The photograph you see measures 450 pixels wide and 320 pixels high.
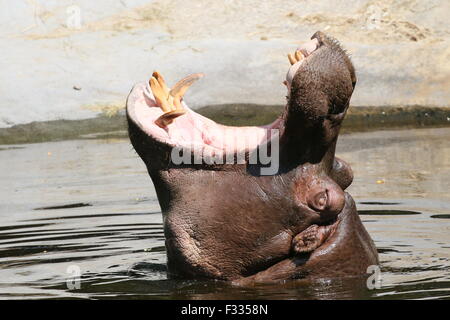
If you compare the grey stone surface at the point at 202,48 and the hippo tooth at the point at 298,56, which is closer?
the hippo tooth at the point at 298,56

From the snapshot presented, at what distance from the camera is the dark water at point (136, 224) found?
535 centimetres

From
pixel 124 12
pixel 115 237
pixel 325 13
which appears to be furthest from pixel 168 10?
pixel 115 237

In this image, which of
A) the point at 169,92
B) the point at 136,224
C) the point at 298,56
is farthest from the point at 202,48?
the point at 298,56

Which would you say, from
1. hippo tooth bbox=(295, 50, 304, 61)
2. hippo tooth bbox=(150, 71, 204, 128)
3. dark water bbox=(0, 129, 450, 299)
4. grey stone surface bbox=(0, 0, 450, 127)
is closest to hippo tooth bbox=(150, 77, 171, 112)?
hippo tooth bbox=(150, 71, 204, 128)

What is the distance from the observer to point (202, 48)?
14.9 meters

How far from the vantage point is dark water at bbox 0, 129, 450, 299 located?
5352 mm

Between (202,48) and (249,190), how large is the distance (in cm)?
992

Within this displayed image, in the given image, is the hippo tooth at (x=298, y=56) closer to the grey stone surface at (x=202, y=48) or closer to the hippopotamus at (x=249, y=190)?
the hippopotamus at (x=249, y=190)

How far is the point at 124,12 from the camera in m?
16.0

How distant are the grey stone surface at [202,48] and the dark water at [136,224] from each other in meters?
1.43

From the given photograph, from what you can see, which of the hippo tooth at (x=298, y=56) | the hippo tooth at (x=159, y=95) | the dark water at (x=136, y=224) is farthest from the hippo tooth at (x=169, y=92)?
the dark water at (x=136, y=224)

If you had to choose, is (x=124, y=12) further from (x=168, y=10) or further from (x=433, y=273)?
(x=433, y=273)

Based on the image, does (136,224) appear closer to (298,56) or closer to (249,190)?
(249,190)

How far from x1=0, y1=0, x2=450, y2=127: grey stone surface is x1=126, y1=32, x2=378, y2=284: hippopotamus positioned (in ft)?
29.0
